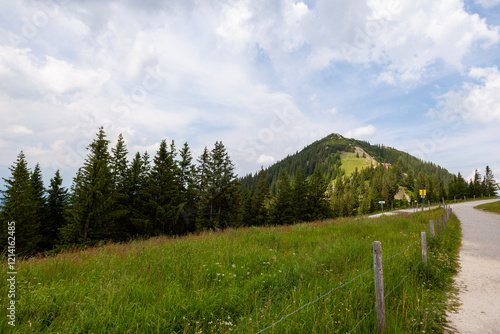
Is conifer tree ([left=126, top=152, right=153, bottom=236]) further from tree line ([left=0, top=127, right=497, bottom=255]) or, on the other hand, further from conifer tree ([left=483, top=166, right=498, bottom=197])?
conifer tree ([left=483, top=166, right=498, bottom=197])

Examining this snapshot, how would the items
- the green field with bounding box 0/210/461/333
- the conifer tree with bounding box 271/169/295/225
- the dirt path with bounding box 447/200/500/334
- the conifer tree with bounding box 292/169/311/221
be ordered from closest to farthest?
the green field with bounding box 0/210/461/333
the dirt path with bounding box 447/200/500/334
the conifer tree with bounding box 292/169/311/221
the conifer tree with bounding box 271/169/295/225

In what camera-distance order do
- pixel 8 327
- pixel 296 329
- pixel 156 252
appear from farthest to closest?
pixel 156 252 → pixel 296 329 → pixel 8 327

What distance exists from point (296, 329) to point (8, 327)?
3.74 m

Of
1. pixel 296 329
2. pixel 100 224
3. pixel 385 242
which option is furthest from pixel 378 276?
pixel 100 224

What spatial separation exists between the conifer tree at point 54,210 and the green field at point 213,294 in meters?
34.6

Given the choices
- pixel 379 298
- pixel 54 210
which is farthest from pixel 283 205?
pixel 379 298

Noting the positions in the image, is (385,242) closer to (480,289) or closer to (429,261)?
(429,261)

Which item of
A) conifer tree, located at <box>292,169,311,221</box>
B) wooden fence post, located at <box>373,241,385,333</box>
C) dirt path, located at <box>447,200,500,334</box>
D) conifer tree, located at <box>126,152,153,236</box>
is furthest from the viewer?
conifer tree, located at <box>292,169,311,221</box>

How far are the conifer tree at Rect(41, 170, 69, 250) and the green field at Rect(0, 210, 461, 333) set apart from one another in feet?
114

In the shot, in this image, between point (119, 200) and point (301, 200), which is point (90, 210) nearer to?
point (119, 200)

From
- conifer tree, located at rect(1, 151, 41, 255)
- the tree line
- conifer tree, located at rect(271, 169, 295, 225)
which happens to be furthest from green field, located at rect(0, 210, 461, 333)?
conifer tree, located at rect(271, 169, 295, 225)

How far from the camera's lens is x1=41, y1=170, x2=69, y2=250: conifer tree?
31172mm

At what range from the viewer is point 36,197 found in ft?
98.6

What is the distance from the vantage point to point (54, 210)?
3344 cm
